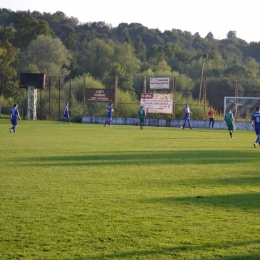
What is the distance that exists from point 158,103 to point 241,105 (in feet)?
26.3

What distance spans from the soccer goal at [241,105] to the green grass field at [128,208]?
30.1 meters

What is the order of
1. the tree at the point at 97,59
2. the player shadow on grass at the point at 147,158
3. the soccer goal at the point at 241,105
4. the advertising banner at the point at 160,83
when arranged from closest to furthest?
the player shadow on grass at the point at 147,158 < the soccer goal at the point at 241,105 < the advertising banner at the point at 160,83 < the tree at the point at 97,59

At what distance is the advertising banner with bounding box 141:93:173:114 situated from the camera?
5328 centimetres

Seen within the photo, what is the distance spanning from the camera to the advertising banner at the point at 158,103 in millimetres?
53281

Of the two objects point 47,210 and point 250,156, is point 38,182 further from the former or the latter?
point 250,156

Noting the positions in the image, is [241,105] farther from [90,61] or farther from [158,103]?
[90,61]

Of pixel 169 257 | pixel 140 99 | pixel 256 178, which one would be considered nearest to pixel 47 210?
pixel 169 257

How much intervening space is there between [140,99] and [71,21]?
132241 millimetres

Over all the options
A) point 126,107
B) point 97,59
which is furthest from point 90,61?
point 126,107

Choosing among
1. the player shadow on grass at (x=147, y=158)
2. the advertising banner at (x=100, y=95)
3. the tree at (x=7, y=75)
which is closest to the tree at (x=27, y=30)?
the tree at (x=7, y=75)

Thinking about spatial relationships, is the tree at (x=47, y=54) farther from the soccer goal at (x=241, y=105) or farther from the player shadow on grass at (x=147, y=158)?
the player shadow on grass at (x=147, y=158)

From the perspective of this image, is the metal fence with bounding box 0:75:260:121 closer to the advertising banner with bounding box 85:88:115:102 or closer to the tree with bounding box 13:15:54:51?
the advertising banner with bounding box 85:88:115:102

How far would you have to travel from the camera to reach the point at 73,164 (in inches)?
672

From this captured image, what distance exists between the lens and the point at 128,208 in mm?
10141
